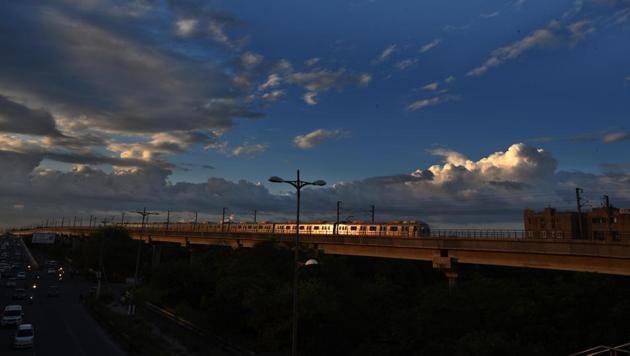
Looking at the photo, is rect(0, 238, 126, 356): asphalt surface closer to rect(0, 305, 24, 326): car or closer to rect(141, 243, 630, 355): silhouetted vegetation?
rect(0, 305, 24, 326): car

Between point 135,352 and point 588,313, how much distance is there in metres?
35.3

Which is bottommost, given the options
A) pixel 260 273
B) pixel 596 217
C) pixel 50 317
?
pixel 50 317

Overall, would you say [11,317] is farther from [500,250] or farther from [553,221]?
[553,221]

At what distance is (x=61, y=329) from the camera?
45438 mm

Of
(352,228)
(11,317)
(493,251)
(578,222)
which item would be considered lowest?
(11,317)

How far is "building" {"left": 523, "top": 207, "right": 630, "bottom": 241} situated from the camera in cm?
10462

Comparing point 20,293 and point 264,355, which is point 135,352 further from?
point 20,293

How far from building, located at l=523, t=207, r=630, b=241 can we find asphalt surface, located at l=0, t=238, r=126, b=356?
89080 millimetres

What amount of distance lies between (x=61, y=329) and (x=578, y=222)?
124 m

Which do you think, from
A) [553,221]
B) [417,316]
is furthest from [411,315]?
[553,221]

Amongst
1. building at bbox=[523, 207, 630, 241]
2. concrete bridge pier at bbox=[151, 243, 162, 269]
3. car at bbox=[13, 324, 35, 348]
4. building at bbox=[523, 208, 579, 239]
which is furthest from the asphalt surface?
building at bbox=[523, 208, 579, 239]


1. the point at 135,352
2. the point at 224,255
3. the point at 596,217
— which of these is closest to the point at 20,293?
the point at 224,255

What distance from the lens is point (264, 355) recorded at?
29047 mm

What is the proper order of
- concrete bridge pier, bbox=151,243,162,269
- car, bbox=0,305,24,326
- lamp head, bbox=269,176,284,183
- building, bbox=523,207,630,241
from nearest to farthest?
lamp head, bbox=269,176,284,183 < car, bbox=0,305,24,326 < building, bbox=523,207,630,241 < concrete bridge pier, bbox=151,243,162,269
